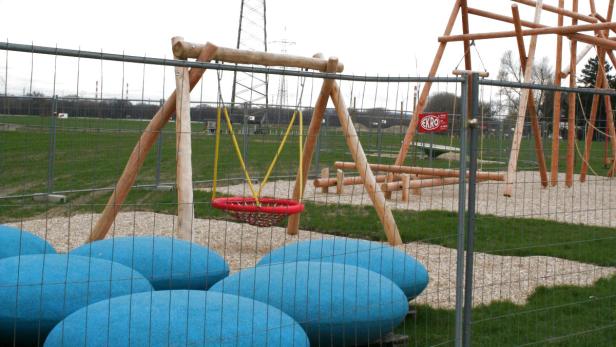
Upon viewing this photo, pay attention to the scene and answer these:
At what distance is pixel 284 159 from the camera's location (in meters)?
17.0

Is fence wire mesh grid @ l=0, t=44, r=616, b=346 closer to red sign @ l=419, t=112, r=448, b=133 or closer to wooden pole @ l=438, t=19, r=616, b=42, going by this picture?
red sign @ l=419, t=112, r=448, b=133

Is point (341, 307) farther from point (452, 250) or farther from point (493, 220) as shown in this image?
point (493, 220)

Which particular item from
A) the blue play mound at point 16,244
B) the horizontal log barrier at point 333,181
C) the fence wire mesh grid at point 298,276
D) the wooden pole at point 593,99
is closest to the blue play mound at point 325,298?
the fence wire mesh grid at point 298,276

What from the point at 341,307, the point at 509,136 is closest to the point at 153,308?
the point at 341,307

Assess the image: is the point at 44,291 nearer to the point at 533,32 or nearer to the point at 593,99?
the point at 533,32

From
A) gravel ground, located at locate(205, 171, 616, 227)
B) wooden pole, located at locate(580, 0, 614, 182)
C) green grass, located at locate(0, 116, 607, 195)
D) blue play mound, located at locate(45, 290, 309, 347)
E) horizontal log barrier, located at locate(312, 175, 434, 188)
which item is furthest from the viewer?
wooden pole, located at locate(580, 0, 614, 182)

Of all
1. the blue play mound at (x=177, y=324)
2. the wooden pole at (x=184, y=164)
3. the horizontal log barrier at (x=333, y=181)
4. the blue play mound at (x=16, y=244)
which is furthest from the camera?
the horizontal log barrier at (x=333, y=181)

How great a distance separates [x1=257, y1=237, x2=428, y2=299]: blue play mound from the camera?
19.7 feet

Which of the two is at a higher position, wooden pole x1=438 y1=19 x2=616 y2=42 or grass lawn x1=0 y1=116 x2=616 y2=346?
wooden pole x1=438 y1=19 x2=616 y2=42

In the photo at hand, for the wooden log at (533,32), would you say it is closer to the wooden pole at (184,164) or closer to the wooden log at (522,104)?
the wooden log at (522,104)

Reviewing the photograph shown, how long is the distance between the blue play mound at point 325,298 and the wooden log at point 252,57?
342 centimetres

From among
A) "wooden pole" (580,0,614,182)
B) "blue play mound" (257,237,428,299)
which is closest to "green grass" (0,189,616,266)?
"blue play mound" (257,237,428,299)

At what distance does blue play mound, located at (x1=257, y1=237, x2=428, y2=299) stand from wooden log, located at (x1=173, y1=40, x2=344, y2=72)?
263cm

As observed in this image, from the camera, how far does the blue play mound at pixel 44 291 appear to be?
14.9 feet
